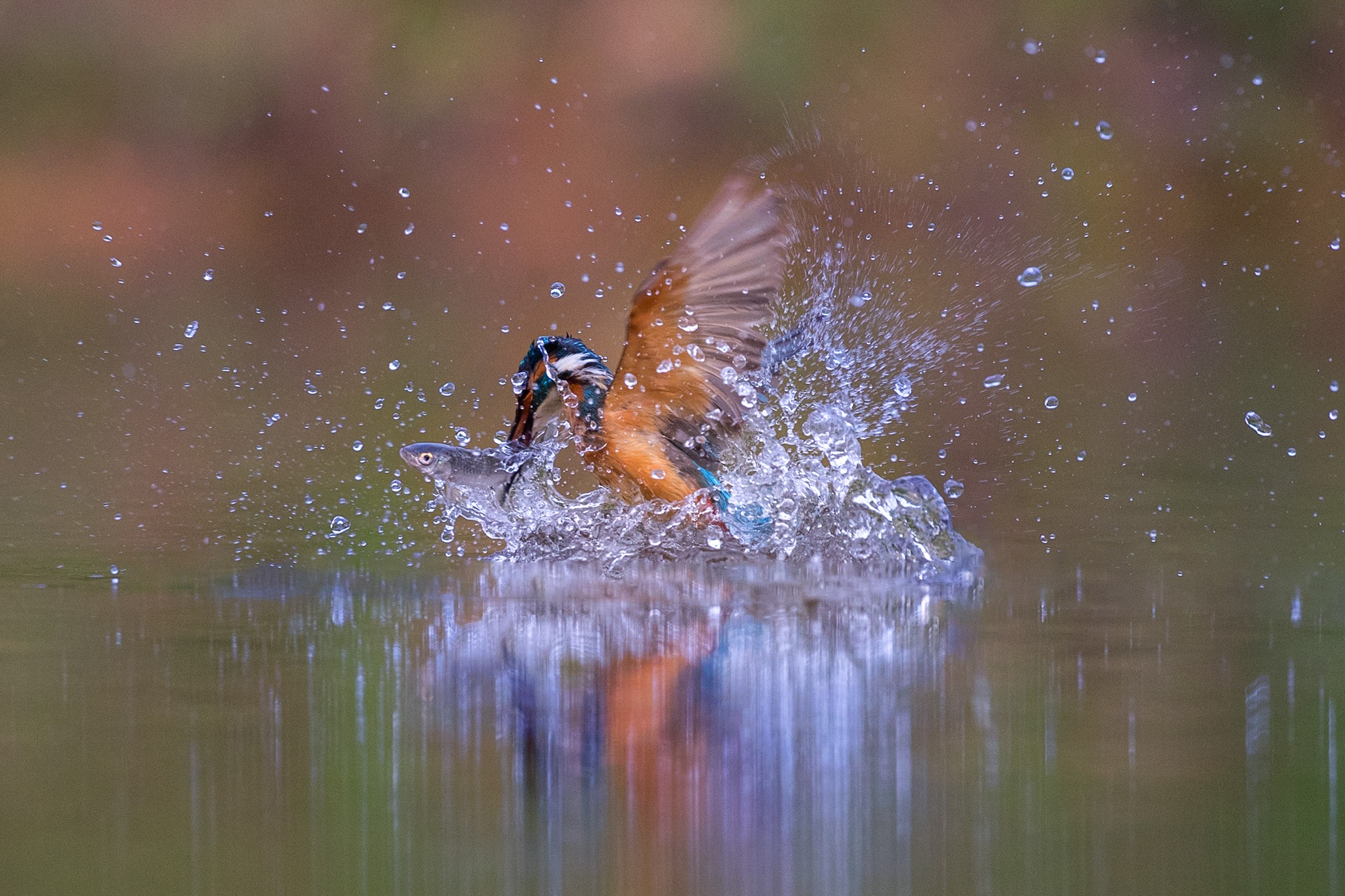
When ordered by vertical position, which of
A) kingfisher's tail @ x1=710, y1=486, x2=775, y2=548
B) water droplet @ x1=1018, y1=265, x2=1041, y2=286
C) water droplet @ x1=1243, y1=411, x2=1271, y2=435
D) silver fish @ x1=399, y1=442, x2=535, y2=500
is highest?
water droplet @ x1=1018, y1=265, x2=1041, y2=286

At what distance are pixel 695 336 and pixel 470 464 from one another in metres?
0.67

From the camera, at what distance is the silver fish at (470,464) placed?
430 centimetres

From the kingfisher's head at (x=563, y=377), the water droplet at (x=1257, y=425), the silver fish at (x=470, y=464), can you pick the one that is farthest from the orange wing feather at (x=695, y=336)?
the water droplet at (x=1257, y=425)

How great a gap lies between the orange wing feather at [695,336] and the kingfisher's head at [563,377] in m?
0.13

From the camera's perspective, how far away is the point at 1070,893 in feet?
6.05

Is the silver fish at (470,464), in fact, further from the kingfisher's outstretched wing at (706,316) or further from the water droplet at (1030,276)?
the water droplet at (1030,276)

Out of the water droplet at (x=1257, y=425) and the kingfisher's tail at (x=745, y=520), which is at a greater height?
the water droplet at (x=1257, y=425)

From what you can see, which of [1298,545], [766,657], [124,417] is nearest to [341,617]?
[766,657]

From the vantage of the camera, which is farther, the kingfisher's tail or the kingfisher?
the kingfisher's tail

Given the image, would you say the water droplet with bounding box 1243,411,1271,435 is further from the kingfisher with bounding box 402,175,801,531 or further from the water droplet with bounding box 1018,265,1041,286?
the kingfisher with bounding box 402,175,801,531

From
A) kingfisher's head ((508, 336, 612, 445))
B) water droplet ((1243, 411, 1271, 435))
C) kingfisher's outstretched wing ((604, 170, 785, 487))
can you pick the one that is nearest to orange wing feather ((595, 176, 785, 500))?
kingfisher's outstretched wing ((604, 170, 785, 487))

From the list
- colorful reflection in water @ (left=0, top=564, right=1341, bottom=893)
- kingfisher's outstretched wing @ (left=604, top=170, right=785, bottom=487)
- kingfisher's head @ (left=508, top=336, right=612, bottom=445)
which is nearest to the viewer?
colorful reflection in water @ (left=0, top=564, right=1341, bottom=893)

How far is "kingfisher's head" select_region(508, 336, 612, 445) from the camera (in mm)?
4523

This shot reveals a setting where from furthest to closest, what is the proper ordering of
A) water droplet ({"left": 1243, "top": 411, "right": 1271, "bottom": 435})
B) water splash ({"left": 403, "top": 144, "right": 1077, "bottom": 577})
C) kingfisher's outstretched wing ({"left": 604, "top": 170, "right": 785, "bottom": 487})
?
water droplet ({"left": 1243, "top": 411, "right": 1271, "bottom": 435}), water splash ({"left": 403, "top": 144, "right": 1077, "bottom": 577}), kingfisher's outstretched wing ({"left": 604, "top": 170, "right": 785, "bottom": 487})
